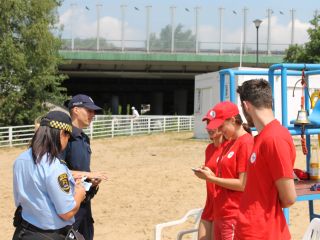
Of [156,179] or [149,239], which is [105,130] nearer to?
[156,179]

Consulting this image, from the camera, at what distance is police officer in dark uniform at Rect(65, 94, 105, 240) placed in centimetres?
426

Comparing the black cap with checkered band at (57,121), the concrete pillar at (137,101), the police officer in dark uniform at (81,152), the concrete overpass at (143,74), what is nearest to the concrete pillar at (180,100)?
the concrete overpass at (143,74)

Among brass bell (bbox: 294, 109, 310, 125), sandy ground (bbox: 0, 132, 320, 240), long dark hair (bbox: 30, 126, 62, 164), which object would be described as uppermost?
brass bell (bbox: 294, 109, 310, 125)

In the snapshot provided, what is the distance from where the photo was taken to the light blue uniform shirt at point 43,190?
3133mm

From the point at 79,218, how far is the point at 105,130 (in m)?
22.5

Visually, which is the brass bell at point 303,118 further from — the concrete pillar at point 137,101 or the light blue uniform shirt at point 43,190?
the concrete pillar at point 137,101

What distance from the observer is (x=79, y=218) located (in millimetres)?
4273

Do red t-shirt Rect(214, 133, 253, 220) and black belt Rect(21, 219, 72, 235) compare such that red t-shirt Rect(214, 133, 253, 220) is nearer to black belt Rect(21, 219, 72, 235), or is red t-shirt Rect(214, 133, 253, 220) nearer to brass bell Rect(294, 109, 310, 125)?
brass bell Rect(294, 109, 310, 125)

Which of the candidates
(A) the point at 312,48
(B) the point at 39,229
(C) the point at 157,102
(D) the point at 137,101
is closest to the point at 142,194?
(B) the point at 39,229

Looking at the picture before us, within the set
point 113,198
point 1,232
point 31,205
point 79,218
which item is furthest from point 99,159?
point 31,205

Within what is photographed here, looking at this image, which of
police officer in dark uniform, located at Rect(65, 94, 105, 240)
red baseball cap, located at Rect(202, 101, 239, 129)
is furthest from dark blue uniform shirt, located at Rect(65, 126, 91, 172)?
red baseball cap, located at Rect(202, 101, 239, 129)

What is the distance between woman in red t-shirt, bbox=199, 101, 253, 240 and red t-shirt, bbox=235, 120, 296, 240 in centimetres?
68

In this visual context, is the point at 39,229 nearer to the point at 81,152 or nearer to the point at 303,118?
the point at 81,152

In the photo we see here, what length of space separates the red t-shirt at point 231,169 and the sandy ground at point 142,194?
3.54 meters
